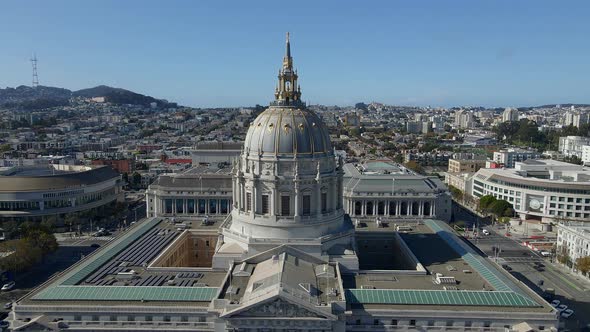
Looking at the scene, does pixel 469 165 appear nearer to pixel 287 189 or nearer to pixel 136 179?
pixel 136 179

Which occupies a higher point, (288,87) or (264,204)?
(288,87)

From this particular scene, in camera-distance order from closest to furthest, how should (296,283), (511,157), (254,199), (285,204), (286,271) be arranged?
(296,283) < (286,271) < (285,204) < (254,199) < (511,157)

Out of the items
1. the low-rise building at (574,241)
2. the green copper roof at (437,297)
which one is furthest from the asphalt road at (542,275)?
the green copper roof at (437,297)

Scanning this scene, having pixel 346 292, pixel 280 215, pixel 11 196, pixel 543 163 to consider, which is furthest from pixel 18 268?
pixel 543 163

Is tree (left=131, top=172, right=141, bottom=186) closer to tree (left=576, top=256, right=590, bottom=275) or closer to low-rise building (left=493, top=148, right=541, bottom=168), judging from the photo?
tree (left=576, top=256, right=590, bottom=275)

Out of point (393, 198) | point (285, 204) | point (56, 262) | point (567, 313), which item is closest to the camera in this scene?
point (285, 204)

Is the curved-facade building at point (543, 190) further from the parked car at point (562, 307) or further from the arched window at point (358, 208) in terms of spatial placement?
the parked car at point (562, 307)

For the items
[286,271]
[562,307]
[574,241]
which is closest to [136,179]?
[286,271]

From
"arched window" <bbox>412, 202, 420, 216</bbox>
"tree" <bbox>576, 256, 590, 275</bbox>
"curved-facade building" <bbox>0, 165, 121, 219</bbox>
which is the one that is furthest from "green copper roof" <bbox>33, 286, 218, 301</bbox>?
"arched window" <bbox>412, 202, 420, 216</bbox>
